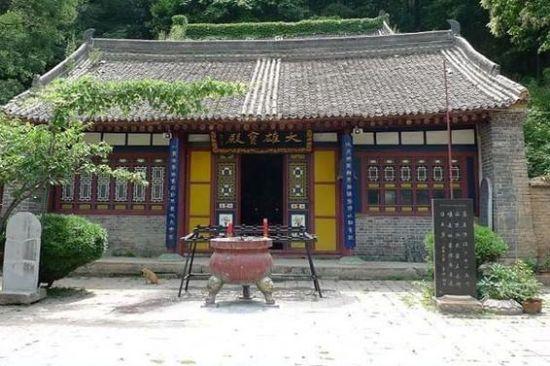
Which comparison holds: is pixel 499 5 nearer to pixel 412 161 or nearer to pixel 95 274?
pixel 412 161

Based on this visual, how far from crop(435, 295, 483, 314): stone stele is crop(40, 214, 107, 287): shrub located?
17.2ft

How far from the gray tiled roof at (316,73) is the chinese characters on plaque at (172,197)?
0.95m

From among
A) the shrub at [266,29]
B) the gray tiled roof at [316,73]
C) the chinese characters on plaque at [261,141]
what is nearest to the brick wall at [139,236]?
the chinese characters on plaque at [261,141]

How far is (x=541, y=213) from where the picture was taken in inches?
368

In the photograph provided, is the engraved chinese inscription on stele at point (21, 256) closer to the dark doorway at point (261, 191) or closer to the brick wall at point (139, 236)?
the brick wall at point (139, 236)

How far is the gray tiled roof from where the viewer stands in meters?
9.67

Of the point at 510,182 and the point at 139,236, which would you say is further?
the point at 139,236

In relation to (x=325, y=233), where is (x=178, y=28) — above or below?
above

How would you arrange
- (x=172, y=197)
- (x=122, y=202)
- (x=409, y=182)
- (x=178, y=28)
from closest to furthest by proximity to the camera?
(x=172, y=197) < (x=409, y=182) < (x=122, y=202) < (x=178, y=28)

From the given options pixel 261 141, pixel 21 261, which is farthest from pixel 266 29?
pixel 21 261

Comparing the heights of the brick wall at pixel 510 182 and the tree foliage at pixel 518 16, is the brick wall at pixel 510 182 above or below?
below

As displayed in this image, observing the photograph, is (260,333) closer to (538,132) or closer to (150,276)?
(150,276)

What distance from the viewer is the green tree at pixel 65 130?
699 centimetres

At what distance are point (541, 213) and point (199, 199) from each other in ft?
23.2
